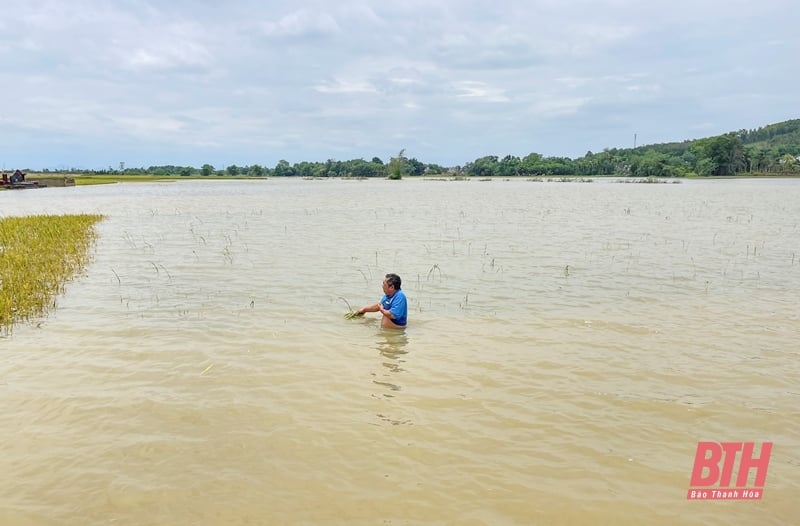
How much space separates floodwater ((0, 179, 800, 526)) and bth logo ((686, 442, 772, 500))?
0.10 m

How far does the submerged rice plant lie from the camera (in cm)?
1112

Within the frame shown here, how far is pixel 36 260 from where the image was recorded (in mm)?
15922

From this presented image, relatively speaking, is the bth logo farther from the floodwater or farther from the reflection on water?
the reflection on water

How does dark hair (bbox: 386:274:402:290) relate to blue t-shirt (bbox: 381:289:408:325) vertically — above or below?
above

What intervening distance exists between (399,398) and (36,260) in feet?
46.0

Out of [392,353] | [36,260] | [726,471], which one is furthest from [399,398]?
[36,260]

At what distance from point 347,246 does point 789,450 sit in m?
17.2

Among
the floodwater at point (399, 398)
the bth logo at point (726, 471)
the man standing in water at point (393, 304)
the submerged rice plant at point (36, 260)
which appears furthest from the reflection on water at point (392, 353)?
the submerged rice plant at point (36, 260)

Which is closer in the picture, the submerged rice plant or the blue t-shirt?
the blue t-shirt

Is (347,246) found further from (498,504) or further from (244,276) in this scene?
(498,504)

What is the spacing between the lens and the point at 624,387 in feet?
24.1

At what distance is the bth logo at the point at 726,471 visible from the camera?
495cm

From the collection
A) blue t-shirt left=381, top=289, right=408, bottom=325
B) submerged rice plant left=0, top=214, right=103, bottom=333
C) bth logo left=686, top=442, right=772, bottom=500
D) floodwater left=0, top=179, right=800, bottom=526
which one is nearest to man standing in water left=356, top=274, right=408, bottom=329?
blue t-shirt left=381, top=289, right=408, bottom=325

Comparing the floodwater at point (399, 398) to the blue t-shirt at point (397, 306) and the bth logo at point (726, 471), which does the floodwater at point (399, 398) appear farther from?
the blue t-shirt at point (397, 306)
